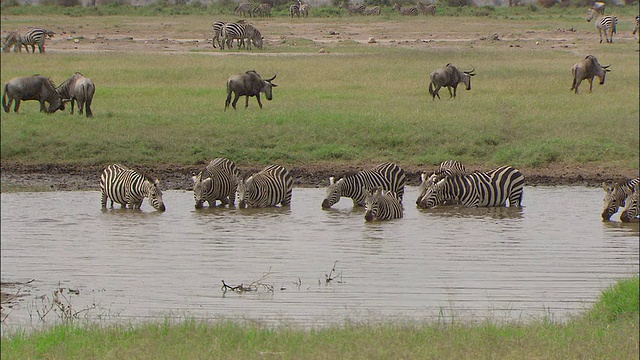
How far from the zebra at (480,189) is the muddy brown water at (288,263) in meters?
0.39

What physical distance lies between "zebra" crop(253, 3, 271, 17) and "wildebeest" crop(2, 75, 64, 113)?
5.94ft

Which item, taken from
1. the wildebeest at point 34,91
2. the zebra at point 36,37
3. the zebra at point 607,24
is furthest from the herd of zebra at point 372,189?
the zebra at point 607,24

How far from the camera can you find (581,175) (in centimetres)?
1012

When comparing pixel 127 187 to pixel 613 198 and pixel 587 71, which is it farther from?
pixel 613 198

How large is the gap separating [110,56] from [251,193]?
4.76ft

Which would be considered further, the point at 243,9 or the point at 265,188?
the point at 265,188

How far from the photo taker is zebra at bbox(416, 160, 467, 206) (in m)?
9.34

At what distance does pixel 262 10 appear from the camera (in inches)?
260

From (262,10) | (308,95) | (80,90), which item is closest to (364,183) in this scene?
(308,95)

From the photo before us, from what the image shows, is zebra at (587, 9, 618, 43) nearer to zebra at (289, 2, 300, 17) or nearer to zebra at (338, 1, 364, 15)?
zebra at (338, 1, 364, 15)

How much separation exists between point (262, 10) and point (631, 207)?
4.00 meters

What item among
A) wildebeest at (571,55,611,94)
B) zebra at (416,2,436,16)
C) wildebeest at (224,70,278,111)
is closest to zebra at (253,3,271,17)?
wildebeest at (224,70,278,111)

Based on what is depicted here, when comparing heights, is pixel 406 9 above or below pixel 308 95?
above

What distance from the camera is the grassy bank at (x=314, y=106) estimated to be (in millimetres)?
7207
